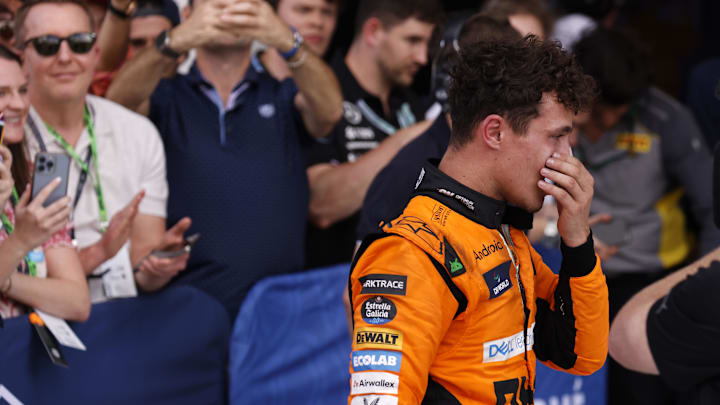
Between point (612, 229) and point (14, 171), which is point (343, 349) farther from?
point (14, 171)

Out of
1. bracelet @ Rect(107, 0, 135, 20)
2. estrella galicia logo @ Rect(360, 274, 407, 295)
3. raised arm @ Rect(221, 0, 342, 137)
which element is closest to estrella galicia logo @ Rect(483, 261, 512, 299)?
estrella galicia logo @ Rect(360, 274, 407, 295)

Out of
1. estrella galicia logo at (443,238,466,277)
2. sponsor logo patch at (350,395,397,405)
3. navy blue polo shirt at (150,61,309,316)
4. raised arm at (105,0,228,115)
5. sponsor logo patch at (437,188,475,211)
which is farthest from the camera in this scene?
navy blue polo shirt at (150,61,309,316)

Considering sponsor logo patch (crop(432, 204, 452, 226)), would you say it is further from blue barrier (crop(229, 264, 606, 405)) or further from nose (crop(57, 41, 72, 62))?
nose (crop(57, 41, 72, 62))

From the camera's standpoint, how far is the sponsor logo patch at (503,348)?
2256mm

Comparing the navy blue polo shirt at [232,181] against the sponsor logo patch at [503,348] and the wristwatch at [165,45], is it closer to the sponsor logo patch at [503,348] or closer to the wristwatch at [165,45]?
the wristwatch at [165,45]

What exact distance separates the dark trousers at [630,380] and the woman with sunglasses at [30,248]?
3054mm

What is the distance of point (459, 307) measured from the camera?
2.23m

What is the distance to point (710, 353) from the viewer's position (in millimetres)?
2658

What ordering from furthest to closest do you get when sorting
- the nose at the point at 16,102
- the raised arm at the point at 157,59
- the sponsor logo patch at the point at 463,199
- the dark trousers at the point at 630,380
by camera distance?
1. the dark trousers at the point at 630,380
2. the raised arm at the point at 157,59
3. the nose at the point at 16,102
4. the sponsor logo patch at the point at 463,199

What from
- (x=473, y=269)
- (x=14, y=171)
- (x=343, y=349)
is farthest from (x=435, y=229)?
(x=343, y=349)

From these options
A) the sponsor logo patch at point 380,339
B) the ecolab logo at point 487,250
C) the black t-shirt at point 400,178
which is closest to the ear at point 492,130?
the ecolab logo at point 487,250

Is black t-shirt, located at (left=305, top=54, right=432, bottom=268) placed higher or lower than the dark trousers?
higher

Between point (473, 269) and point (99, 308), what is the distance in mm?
1734

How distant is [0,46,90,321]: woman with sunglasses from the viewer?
2963 millimetres
